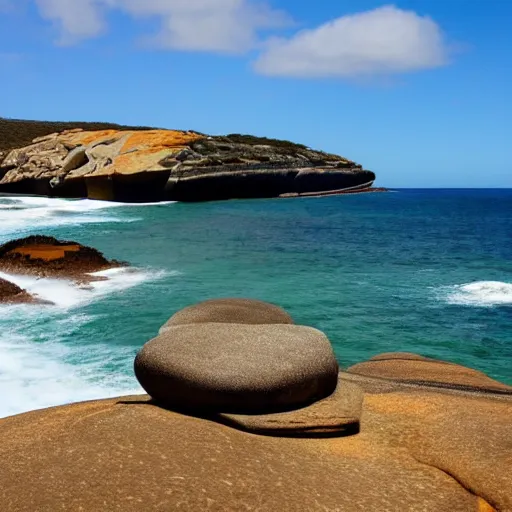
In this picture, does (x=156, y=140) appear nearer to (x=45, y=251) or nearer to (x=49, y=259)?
(x=45, y=251)

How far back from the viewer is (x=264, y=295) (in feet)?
58.7

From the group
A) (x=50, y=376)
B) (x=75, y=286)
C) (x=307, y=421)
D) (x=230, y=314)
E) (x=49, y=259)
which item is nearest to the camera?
(x=307, y=421)

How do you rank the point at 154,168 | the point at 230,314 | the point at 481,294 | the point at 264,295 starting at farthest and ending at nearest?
the point at 154,168 < the point at 481,294 < the point at 264,295 < the point at 230,314

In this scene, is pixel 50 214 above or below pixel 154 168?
below

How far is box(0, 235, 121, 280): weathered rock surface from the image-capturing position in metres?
19.4

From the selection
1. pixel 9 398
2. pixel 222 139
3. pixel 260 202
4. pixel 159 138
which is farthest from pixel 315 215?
pixel 9 398

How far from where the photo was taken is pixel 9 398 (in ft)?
31.8

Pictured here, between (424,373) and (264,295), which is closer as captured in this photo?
(424,373)

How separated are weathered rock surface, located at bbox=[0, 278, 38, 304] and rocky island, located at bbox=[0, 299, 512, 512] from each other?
1068cm

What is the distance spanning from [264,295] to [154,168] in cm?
4665

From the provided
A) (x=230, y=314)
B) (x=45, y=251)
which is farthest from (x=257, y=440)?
(x=45, y=251)

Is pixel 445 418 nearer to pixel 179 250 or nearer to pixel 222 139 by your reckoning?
pixel 179 250

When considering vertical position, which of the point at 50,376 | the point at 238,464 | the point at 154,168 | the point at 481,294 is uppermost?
the point at 154,168

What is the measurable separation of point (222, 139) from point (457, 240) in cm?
4704
